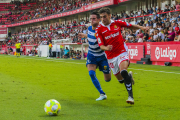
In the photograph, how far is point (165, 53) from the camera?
18.0 meters

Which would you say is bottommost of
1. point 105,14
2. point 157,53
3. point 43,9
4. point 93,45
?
→ point 157,53

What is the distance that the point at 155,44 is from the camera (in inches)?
750

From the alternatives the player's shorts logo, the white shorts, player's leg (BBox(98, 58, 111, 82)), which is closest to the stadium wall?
the player's shorts logo

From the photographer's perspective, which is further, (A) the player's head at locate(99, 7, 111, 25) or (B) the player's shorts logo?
(B) the player's shorts logo

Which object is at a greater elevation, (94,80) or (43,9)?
(43,9)

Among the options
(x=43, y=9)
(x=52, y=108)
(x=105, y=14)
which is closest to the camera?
(x=52, y=108)

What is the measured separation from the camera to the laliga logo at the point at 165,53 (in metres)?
17.4

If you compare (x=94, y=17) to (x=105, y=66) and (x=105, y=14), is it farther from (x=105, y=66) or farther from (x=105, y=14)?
(x=105, y=66)

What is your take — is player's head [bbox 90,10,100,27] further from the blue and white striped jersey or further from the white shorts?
the white shorts

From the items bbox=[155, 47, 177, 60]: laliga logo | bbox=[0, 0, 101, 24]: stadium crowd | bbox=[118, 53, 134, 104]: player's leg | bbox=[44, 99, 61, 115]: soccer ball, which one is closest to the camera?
bbox=[44, 99, 61, 115]: soccer ball

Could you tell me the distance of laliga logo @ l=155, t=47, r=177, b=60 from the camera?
57.0 ft

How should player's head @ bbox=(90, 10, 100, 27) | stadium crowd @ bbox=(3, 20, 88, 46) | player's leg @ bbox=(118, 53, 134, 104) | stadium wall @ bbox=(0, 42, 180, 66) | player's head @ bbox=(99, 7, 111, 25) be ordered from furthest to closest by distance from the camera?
stadium crowd @ bbox=(3, 20, 88, 46), stadium wall @ bbox=(0, 42, 180, 66), player's head @ bbox=(90, 10, 100, 27), player's head @ bbox=(99, 7, 111, 25), player's leg @ bbox=(118, 53, 134, 104)

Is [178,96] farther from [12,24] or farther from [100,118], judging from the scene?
[12,24]

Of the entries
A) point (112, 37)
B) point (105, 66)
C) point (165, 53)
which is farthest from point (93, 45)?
point (165, 53)
